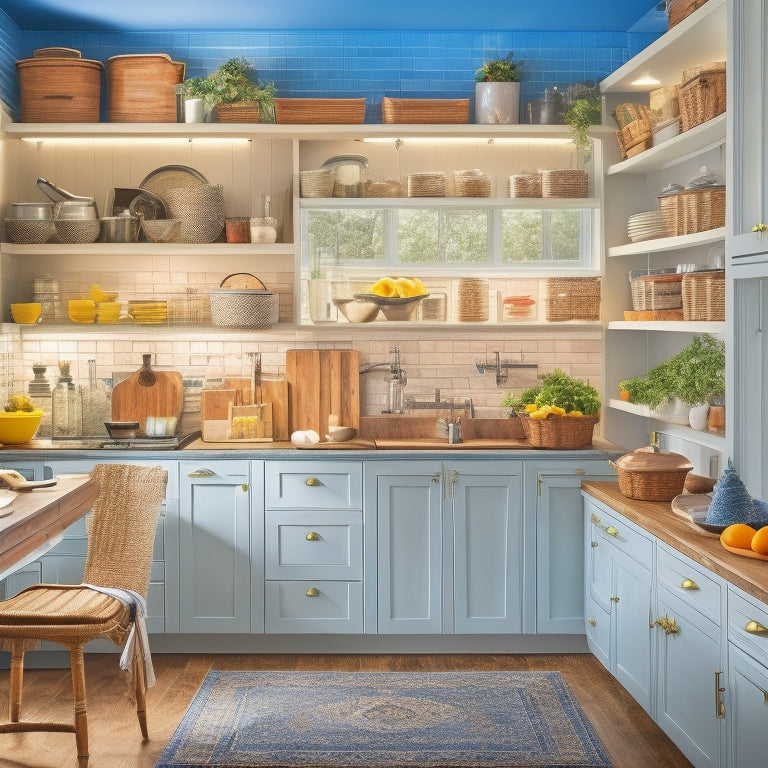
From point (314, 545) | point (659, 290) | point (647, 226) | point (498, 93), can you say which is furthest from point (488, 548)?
point (498, 93)

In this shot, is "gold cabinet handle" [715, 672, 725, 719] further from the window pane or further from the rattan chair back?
the window pane

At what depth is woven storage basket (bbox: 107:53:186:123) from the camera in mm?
5305

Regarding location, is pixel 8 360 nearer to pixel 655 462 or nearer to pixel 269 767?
pixel 269 767

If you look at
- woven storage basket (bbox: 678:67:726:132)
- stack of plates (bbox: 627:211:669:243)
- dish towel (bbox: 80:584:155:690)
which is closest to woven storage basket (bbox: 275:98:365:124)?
stack of plates (bbox: 627:211:669:243)

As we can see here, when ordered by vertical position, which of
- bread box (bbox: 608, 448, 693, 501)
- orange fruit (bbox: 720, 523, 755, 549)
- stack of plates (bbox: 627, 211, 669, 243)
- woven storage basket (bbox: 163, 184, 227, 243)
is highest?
woven storage basket (bbox: 163, 184, 227, 243)

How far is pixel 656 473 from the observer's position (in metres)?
4.25

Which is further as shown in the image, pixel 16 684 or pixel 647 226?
pixel 647 226

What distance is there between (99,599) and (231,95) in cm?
275

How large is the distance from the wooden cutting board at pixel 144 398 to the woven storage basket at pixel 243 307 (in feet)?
1.69

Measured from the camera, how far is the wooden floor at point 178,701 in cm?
390

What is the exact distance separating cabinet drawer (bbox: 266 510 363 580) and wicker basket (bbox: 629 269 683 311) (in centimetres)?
173

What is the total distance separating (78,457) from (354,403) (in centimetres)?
147

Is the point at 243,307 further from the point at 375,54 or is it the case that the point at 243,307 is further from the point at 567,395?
the point at 567,395

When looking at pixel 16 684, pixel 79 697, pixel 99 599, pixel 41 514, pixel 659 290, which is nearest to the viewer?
pixel 41 514
